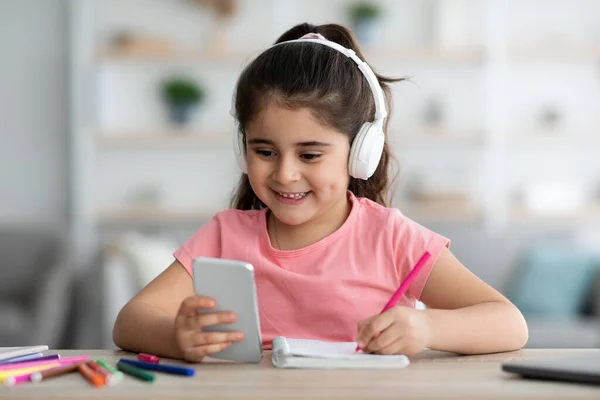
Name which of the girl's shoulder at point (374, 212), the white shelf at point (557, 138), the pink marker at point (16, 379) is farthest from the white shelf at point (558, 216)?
the pink marker at point (16, 379)

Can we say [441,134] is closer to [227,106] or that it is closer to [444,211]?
[444,211]

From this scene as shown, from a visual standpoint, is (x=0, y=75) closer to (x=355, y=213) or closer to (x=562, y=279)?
(x=562, y=279)

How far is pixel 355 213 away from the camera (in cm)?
143

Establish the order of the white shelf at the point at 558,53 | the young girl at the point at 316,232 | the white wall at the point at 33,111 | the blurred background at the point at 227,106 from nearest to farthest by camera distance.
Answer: the young girl at the point at 316,232 < the white shelf at the point at 558,53 < the blurred background at the point at 227,106 < the white wall at the point at 33,111

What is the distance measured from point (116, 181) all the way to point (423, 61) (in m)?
1.84

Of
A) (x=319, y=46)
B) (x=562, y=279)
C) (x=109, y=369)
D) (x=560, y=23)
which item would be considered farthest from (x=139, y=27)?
(x=109, y=369)

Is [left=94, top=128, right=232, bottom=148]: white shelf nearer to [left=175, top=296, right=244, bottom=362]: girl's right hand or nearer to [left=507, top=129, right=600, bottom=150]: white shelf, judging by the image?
[left=507, top=129, right=600, bottom=150]: white shelf

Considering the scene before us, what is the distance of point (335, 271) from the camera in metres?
1.37

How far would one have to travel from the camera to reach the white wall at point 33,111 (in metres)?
5.55

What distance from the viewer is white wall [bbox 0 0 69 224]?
555 centimetres

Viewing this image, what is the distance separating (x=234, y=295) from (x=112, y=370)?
0.15 metres

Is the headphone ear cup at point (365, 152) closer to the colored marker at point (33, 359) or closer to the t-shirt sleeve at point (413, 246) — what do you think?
the t-shirt sleeve at point (413, 246)

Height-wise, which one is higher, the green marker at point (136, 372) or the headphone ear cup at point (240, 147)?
the headphone ear cup at point (240, 147)

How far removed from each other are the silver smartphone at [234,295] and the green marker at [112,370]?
5.1 inches
